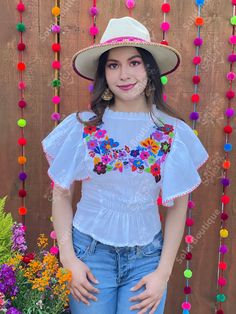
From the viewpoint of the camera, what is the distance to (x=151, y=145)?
164 centimetres

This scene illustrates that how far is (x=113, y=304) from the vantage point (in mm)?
1635

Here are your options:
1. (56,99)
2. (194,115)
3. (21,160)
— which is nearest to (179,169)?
(194,115)

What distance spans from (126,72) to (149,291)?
2.89 ft

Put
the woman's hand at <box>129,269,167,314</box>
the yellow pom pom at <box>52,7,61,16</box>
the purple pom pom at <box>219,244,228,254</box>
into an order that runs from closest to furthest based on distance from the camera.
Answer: the woman's hand at <box>129,269,167,314</box> < the yellow pom pom at <box>52,7,61,16</box> < the purple pom pom at <box>219,244,228,254</box>

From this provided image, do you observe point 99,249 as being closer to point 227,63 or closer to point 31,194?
point 31,194

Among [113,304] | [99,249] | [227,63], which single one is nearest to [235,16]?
[227,63]

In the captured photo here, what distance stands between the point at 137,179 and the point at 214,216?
3.09 ft

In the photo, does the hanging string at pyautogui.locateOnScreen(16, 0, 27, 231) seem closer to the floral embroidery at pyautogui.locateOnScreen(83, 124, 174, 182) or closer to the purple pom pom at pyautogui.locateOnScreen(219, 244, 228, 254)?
the floral embroidery at pyautogui.locateOnScreen(83, 124, 174, 182)

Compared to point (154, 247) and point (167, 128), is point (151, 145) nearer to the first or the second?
point (167, 128)

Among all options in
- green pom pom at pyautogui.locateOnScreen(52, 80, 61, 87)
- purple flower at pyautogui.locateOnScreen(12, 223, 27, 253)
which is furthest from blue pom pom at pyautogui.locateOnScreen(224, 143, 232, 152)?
purple flower at pyautogui.locateOnScreen(12, 223, 27, 253)

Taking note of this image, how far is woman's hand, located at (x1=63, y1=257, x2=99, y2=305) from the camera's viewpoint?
157 centimetres

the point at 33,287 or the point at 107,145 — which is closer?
the point at 33,287

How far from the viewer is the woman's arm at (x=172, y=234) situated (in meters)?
1.62

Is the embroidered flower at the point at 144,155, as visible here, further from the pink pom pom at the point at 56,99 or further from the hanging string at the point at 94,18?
the hanging string at the point at 94,18
